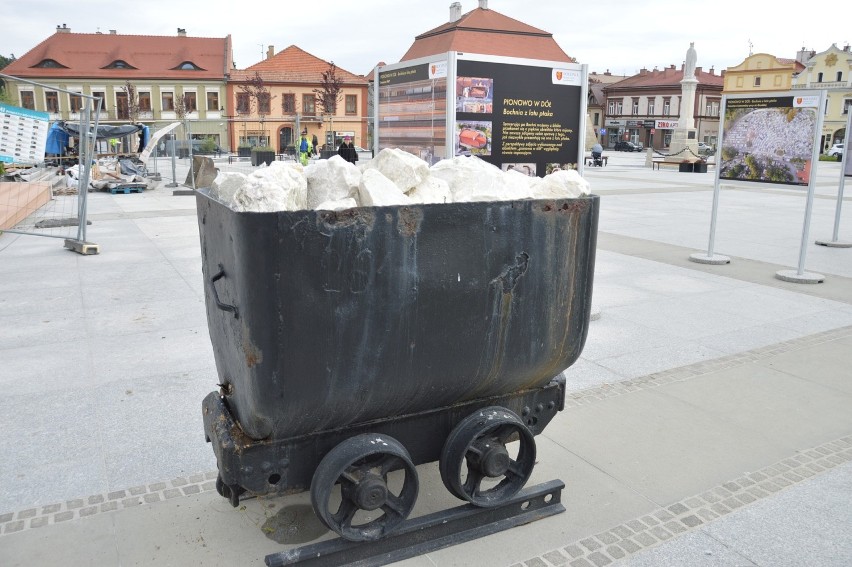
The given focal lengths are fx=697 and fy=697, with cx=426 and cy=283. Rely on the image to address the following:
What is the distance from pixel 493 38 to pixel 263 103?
20.2 m

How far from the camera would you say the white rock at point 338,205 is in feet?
7.99

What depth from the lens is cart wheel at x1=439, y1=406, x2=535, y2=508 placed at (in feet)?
9.77

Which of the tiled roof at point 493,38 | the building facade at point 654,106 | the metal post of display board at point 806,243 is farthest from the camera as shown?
the building facade at point 654,106

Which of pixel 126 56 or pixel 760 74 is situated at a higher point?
pixel 760 74

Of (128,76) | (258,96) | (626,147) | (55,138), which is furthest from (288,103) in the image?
(55,138)

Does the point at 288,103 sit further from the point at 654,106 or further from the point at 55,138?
the point at 654,106

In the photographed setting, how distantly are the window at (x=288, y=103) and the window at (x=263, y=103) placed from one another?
1509 millimetres

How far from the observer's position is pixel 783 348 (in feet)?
19.1

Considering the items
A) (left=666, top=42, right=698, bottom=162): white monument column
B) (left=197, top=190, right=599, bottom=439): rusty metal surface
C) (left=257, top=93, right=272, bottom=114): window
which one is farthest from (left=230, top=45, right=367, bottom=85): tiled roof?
(left=197, top=190, right=599, bottom=439): rusty metal surface

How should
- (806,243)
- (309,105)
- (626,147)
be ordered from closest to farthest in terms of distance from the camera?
(806,243) → (309,105) → (626,147)

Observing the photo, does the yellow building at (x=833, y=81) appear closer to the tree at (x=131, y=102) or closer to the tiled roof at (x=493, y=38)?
the tiled roof at (x=493, y=38)

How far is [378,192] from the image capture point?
2641 millimetres

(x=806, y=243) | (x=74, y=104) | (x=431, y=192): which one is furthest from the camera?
(x=74, y=104)

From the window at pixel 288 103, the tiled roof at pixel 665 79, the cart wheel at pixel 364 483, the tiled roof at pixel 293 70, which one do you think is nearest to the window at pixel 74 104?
the tiled roof at pixel 293 70
